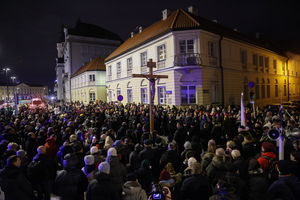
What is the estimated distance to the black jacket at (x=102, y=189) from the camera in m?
3.44

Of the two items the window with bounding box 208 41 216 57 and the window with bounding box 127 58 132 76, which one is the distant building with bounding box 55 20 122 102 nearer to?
the window with bounding box 127 58 132 76

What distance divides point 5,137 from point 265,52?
3215 cm

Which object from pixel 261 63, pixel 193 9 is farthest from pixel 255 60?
pixel 193 9

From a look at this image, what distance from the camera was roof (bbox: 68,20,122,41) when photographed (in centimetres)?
5014

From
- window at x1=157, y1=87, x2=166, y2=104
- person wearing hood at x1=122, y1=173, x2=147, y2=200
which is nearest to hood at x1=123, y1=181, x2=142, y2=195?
person wearing hood at x1=122, y1=173, x2=147, y2=200

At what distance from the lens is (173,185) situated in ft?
13.3

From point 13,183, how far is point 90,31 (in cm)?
5479

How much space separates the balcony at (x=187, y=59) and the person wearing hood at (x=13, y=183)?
1587 cm

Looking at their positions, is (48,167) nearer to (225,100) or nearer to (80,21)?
(225,100)

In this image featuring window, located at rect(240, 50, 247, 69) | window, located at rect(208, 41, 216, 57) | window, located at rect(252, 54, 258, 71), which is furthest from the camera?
window, located at rect(252, 54, 258, 71)

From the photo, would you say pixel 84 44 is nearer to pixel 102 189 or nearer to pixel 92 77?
pixel 92 77

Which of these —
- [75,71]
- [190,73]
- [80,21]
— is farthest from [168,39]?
[80,21]

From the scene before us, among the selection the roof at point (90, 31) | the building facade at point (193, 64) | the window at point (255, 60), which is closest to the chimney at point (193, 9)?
the building facade at point (193, 64)

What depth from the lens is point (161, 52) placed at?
20922 mm
